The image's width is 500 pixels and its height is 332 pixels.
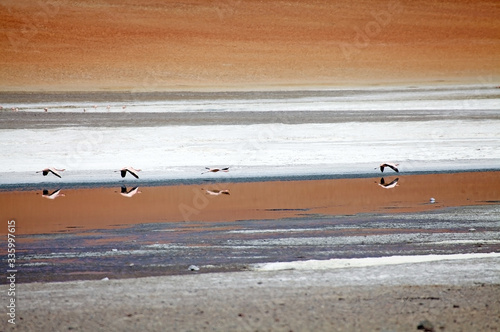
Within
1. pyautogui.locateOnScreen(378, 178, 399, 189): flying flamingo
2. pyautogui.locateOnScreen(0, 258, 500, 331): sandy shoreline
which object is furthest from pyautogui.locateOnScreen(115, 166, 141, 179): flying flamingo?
pyautogui.locateOnScreen(0, 258, 500, 331): sandy shoreline

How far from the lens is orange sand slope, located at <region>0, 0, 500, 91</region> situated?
3055cm

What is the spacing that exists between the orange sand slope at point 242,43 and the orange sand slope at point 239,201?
58.4ft

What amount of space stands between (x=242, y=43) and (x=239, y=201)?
29.1 metres

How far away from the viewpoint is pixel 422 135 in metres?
15.3

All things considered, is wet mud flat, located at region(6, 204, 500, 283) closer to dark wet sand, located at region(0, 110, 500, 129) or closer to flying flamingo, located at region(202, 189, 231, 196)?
flying flamingo, located at region(202, 189, 231, 196)

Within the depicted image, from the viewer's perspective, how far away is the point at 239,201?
30.9 feet

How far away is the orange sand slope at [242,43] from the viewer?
30547 mm

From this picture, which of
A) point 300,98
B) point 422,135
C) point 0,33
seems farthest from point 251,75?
point 422,135

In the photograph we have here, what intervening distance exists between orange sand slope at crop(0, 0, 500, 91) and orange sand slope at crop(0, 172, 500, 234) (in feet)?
58.4

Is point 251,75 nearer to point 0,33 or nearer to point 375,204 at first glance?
point 0,33

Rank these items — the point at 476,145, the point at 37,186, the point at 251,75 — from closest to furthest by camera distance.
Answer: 1. the point at 37,186
2. the point at 476,145
3. the point at 251,75

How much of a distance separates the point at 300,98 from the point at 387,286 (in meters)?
18.6

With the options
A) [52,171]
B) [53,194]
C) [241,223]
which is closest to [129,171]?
[52,171]

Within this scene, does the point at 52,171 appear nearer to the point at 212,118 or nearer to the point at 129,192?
the point at 129,192
